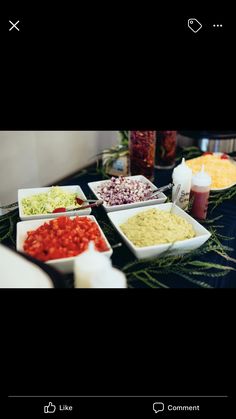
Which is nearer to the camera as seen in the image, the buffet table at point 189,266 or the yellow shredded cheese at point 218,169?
the buffet table at point 189,266

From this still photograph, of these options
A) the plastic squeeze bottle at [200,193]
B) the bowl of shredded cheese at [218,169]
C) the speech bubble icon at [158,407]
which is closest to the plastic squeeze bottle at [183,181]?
the plastic squeeze bottle at [200,193]

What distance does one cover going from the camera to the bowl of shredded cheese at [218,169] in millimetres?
1429

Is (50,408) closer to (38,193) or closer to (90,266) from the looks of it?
(90,266)

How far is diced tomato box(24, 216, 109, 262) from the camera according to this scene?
92cm

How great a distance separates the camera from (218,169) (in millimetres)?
1529

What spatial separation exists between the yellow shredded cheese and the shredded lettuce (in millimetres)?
559

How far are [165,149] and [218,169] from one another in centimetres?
26

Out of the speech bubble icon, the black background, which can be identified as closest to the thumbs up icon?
the black background
